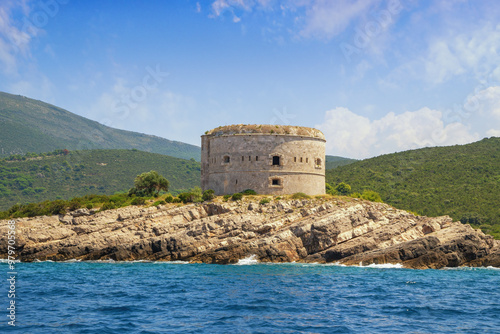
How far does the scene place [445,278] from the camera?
3203 centimetres

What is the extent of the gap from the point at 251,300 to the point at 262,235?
1636cm

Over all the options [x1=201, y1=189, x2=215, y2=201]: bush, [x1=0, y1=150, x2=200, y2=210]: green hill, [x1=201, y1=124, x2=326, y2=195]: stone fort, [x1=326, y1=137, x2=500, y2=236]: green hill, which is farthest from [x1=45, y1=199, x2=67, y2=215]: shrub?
[x1=0, y1=150, x2=200, y2=210]: green hill

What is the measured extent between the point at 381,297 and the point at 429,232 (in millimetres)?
17932

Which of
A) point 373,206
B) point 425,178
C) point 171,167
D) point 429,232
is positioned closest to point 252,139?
point 373,206

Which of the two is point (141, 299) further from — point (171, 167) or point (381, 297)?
point (171, 167)

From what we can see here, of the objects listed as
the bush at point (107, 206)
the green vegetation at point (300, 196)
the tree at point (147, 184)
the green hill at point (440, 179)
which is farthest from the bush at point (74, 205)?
the green hill at point (440, 179)

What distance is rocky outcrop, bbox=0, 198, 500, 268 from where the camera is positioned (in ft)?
124

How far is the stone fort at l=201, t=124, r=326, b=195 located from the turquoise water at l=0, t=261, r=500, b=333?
A: 1230 centimetres

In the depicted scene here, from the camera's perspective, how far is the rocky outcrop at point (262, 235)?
3784cm

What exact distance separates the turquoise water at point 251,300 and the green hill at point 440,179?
92.7 feet

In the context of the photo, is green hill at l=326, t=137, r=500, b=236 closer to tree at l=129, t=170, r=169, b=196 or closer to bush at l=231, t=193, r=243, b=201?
bush at l=231, t=193, r=243, b=201

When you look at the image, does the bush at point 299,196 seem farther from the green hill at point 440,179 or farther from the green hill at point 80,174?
the green hill at point 80,174

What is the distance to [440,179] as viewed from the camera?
72312 mm

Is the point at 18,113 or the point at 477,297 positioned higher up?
the point at 18,113
